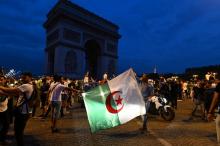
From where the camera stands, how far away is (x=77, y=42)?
60.8m

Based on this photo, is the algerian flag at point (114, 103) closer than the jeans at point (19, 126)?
No

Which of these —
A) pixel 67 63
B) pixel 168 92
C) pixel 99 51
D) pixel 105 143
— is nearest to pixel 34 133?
pixel 105 143

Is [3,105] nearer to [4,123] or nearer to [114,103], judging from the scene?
[4,123]

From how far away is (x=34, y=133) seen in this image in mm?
12070

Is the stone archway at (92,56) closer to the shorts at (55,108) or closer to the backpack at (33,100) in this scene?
the shorts at (55,108)

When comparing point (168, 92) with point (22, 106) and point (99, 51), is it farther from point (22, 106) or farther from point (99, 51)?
point (99, 51)

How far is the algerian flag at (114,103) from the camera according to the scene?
942 cm

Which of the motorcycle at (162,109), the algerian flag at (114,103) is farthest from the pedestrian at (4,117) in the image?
the motorcycle at (162,109)

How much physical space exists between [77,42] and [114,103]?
169ft

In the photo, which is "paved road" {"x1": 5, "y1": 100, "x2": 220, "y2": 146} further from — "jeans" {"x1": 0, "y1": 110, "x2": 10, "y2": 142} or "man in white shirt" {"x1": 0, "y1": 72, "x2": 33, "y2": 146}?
"man in white shirt" {"x1": 0, "y1": 72, "x2": 33, "y2": 146}

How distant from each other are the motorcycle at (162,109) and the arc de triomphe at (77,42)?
1539 inches

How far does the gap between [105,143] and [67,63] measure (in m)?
48.0

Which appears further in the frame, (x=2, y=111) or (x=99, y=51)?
(x=99, y=51)

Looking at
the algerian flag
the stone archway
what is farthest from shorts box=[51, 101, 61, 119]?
the stone archway
